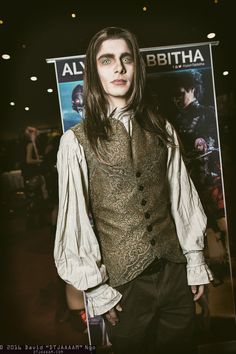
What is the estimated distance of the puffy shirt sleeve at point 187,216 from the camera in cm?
157

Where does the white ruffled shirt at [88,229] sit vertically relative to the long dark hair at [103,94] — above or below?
below

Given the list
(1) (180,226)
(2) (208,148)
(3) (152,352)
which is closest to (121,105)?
(2) (208,148)

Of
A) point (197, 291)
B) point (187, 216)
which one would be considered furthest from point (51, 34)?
point (197, 291)

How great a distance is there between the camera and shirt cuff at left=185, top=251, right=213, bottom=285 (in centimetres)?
157

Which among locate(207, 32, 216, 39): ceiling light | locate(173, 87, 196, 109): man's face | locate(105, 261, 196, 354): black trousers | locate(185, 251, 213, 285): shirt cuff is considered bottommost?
locate(105, 261, 196, 354): black trousers

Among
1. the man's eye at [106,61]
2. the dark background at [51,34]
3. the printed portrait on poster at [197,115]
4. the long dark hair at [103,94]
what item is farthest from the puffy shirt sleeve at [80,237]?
the printed portrait on poster at [197,115]

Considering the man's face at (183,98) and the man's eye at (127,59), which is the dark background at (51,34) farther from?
the man's face at (183,98)

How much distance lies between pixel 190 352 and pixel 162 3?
68.3 inches

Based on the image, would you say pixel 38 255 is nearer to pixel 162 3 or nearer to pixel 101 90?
pixel 101 90

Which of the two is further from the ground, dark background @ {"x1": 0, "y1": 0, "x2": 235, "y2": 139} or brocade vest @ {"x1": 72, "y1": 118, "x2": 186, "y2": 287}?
dark background @ {"x1": 0, "y1": 0, "x2": 235, "y2": 139}

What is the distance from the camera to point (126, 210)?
1462 millimetres

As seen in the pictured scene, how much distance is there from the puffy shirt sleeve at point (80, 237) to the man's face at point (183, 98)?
1.73ft

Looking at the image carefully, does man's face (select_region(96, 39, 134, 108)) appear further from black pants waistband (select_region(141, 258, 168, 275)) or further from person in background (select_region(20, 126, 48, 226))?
black pants waistband (select_region(141, 258, 168, 275))

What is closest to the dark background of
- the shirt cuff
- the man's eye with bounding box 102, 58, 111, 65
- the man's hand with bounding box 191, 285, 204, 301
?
the man's eye with bounding box 102, 58, 111, 65
